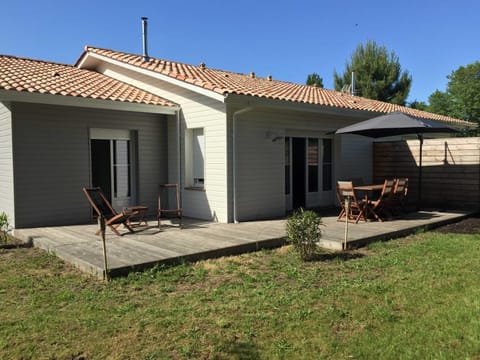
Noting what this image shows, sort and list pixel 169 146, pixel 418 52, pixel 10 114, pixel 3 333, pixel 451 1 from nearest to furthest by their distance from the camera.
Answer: pixel 3 333 → pixel 10 114 → pixel 169 146 → pixel 451 1 → pixel 418 52

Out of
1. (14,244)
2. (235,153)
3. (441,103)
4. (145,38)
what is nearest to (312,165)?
(235,153)

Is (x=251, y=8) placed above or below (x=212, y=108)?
above

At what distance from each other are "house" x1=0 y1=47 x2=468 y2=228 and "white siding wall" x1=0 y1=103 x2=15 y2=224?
23mm

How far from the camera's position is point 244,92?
898cm

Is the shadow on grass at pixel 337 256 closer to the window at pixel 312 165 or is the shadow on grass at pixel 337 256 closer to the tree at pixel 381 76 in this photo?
the window at pixel 312 165

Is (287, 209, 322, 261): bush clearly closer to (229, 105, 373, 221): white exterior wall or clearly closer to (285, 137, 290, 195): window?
(229, 105, 373, 221): white exterior wall

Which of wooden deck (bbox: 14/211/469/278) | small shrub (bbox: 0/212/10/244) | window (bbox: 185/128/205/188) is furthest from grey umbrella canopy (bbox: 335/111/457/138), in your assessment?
small shrub (bbox: 0/212/10/244)

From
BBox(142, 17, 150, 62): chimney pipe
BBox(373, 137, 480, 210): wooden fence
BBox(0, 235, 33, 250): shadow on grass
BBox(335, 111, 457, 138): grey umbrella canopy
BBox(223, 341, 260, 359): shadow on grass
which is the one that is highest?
BBox(142, 17, 150, 62): chimney pipe

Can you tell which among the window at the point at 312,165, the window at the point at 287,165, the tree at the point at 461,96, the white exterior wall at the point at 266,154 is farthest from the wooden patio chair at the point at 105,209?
the tree at the point at 461,96

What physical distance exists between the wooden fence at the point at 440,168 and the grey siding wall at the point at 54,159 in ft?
27.0

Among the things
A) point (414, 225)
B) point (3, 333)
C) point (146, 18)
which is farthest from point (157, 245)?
point (146, 18)

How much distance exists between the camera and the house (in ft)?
28.1

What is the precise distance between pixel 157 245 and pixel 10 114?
4.40 meters

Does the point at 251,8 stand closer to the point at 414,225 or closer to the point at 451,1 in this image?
the point at 451,1
